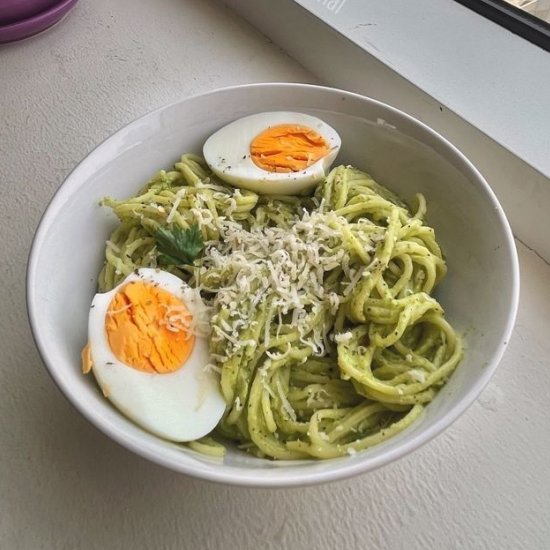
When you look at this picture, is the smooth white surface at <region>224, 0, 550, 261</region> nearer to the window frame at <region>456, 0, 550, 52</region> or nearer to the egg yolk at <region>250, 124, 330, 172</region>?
the window frame at <region>456, 0, 550, 52</region>

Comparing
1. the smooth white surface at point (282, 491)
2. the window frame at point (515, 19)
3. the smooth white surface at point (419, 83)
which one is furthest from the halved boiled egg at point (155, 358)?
the window frame at point (515, 19)

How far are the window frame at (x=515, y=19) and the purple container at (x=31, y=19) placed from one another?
46.1 inches

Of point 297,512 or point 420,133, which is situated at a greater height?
point 420,133

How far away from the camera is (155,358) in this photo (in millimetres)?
1061

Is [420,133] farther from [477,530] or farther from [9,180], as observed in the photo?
[9,180]

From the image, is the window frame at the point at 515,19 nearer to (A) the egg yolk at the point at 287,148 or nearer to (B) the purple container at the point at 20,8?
(A) the egg yolk at the point at 287,148

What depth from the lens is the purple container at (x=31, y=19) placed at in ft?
6.13

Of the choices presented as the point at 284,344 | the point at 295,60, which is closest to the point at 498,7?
the point at 295,60

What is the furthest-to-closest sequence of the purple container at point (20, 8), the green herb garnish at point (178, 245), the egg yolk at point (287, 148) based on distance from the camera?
the purple container at point (20, 8) < the egg yolk at point (287, 148) < the green herb garnish at point (178, 245)

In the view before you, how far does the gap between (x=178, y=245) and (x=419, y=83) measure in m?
0.73

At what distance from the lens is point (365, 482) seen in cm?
110

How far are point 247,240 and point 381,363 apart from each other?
333 millimetres

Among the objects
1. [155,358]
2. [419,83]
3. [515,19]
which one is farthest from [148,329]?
[515,19]

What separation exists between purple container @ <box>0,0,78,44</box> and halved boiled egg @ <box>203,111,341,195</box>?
0.90m
